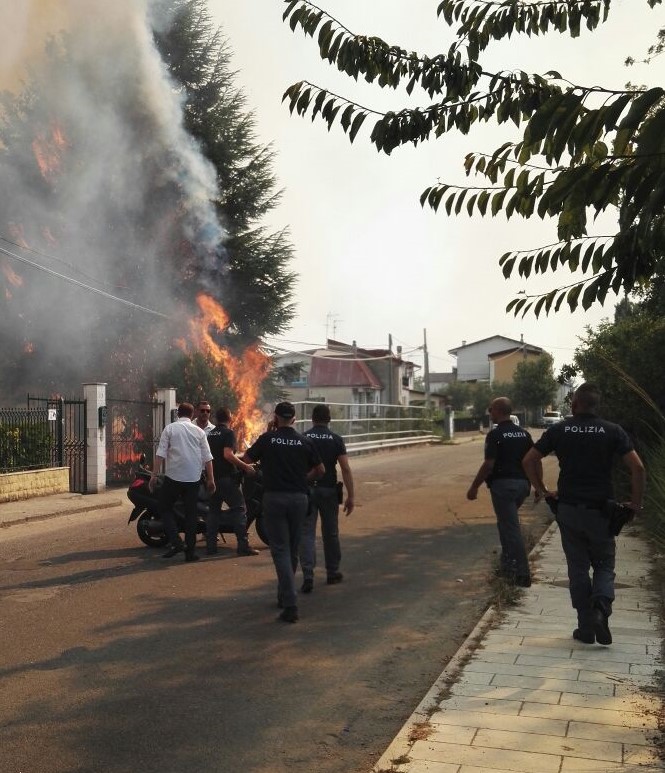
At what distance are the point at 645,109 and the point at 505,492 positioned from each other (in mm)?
6294

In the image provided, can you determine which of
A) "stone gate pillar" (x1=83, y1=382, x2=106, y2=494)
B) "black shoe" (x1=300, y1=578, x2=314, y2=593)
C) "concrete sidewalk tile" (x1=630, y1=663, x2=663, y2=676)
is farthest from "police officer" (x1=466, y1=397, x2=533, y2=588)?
"stone gate pillar" (x1=83, y1=382, x2=106, y2=494)

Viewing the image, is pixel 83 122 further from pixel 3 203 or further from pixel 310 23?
pixel 310 23

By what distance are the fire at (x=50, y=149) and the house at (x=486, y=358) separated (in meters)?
77.6

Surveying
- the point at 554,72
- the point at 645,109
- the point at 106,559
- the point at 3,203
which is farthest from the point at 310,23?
the point at 3,203

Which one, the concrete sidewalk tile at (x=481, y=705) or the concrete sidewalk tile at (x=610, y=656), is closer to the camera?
the concrete sidewalk tile at (x=481, y=705)

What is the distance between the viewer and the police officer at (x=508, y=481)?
839 centimetres

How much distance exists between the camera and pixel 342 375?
69875 millimetres

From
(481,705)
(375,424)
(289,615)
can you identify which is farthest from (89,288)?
(481,705)

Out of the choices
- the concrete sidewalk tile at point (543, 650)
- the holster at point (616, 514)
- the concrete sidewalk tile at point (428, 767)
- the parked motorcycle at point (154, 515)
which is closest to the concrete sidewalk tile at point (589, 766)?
the concrete sidewalk tile at point (428, 767)

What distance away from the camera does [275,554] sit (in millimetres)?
7230

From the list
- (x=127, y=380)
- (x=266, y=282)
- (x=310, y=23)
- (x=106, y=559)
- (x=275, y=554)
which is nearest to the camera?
(x=310, y=23)

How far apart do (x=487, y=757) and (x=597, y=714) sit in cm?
91

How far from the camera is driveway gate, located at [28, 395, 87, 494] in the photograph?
17.8 m

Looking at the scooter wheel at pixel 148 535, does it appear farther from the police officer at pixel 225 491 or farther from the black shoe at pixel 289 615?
the black shoe at pixel 289 615
